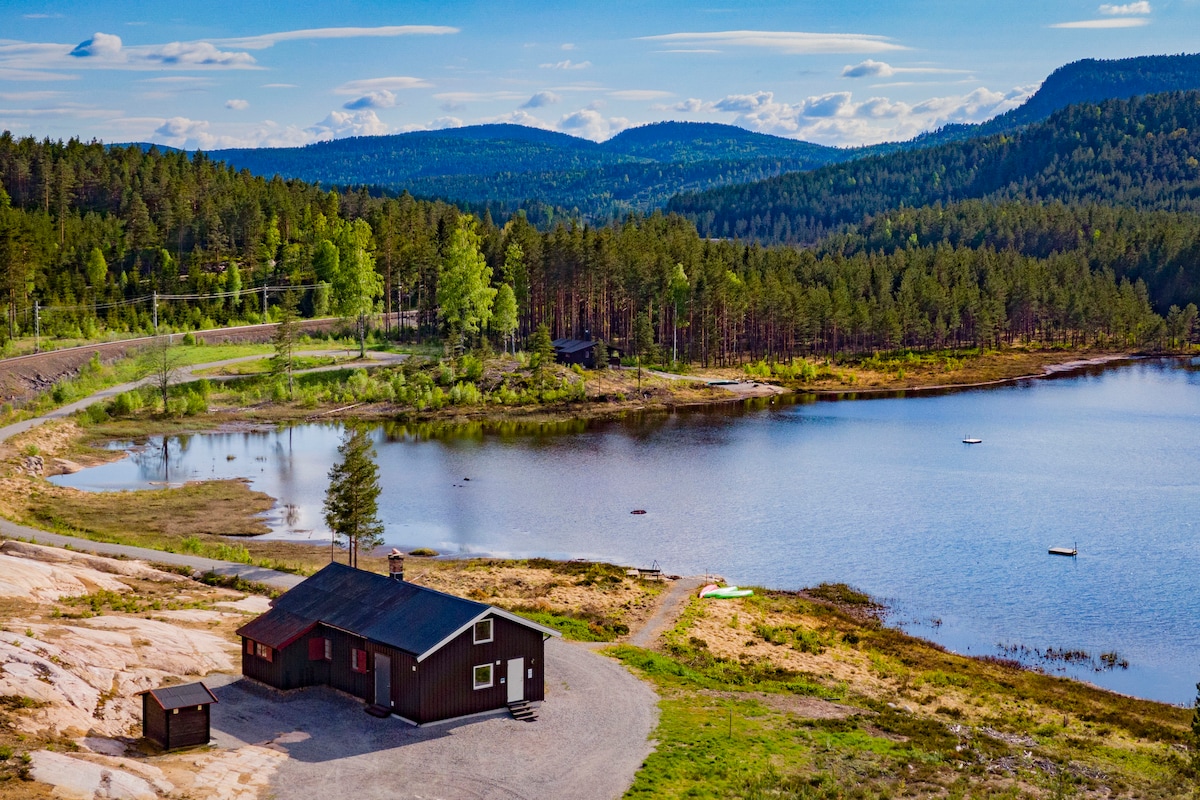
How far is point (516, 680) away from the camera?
37.6 m

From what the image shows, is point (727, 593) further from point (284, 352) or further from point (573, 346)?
point (573, 346)

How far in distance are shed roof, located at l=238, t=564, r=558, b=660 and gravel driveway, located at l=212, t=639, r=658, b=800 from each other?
2257mm

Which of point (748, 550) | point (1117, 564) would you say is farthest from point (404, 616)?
point (1117, 564)

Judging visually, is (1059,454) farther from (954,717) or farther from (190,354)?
(190,354)

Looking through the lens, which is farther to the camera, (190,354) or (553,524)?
(190,354)

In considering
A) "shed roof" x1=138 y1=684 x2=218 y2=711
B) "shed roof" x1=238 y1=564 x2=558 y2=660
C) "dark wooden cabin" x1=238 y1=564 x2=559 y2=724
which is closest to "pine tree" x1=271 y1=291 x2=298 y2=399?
"shed roof" x1=238 y1=564 x2=558 y2=660

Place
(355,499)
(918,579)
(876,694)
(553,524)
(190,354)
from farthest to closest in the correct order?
(190,354) < (553,524) < (918,579) < (355,499) < (876,694)

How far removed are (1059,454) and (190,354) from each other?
277ft

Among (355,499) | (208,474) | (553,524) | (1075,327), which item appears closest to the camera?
(355,499)

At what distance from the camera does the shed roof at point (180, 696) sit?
106 ft

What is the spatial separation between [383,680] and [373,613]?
2.54m

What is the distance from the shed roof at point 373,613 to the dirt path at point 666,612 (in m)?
9.69

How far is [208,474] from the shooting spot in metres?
82.6

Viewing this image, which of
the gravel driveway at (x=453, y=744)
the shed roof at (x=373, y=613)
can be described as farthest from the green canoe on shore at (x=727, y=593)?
the shed roof at (x=373, y=613)
